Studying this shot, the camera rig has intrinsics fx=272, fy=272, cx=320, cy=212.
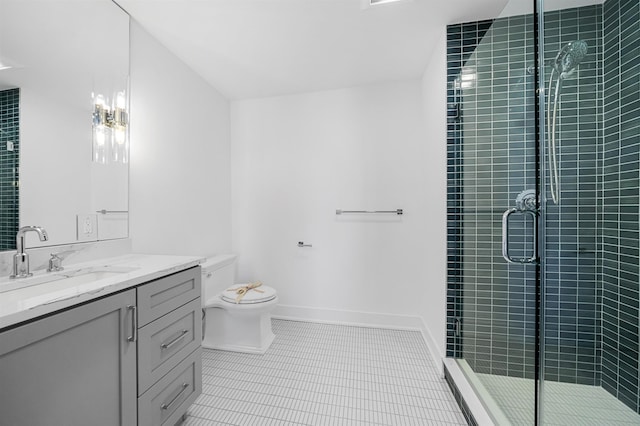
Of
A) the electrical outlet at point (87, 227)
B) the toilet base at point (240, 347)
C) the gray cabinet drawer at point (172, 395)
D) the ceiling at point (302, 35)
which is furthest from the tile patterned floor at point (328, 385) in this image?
the ceiling at point (302, 35)

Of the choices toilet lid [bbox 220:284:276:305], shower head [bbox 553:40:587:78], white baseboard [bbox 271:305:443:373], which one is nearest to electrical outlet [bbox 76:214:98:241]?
toilet lid [bbox 220:284:276:305]

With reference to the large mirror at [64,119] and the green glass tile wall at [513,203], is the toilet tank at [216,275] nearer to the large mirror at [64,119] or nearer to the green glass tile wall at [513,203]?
the large mirror at [64,119]

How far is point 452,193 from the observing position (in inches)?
70.8

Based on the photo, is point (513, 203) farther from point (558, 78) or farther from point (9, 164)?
point (9, 164)

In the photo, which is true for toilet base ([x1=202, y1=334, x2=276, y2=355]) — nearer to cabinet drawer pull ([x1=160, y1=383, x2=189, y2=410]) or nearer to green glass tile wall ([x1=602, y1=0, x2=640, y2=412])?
cabinet drawer pull ([x1=160, y1=383, x2=189, y2=410])

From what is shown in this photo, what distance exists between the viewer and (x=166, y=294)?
123 cm

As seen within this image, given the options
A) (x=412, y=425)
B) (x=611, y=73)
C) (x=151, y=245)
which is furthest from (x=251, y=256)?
(x=611, y=73)

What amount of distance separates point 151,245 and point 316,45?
6.01 feet

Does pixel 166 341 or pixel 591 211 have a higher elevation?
pixel 591 211

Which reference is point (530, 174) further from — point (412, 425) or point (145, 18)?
point (145, 18)

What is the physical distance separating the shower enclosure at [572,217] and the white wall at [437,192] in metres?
0.43

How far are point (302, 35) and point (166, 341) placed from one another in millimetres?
1991

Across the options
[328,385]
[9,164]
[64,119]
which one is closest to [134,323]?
[9,164]

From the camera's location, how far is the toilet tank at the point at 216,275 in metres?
2.19
